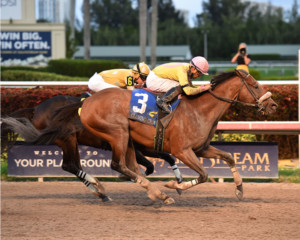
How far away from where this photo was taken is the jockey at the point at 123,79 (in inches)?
303

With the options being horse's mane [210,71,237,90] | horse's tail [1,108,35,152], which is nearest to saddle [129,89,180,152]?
horse's mane [210,71,237,90]

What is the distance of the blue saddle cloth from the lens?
272 inches

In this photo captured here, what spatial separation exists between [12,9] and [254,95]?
19.0m

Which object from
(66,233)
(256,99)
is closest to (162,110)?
(256,99)

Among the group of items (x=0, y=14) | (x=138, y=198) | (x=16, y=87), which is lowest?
(x=138, y=198)

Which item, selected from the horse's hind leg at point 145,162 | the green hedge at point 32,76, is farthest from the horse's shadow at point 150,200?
the green hedge at point 32,76

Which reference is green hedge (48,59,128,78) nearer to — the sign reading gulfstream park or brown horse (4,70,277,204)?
the sign reading gulfstream park

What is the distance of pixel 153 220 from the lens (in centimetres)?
632

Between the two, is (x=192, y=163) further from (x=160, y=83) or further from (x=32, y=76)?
(x=32, y=76)

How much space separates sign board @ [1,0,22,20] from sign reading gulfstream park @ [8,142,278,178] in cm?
1586

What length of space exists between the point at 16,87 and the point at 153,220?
5541 mm

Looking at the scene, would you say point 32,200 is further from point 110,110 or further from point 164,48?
point 164,48

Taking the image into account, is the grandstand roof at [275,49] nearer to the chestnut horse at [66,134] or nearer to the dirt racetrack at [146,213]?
the dirt racetrack at [146,213]

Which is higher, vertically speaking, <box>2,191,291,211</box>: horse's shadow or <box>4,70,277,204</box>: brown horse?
<box>4,70,277,204</box>: brown horse
